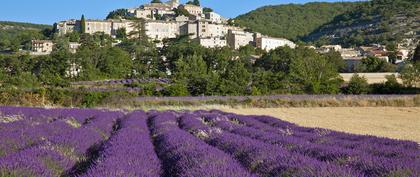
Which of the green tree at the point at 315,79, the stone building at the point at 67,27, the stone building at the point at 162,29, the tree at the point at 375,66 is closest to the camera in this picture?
the green tree at the point at 315,79

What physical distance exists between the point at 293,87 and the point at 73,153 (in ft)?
135

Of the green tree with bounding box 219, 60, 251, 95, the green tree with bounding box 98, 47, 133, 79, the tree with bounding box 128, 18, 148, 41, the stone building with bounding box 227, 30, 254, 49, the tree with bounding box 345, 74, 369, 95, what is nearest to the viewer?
the green tree with bounding box 219, 60, 251, 95

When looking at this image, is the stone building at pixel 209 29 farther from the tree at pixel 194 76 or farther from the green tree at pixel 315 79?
the green tree at pixel 315 79

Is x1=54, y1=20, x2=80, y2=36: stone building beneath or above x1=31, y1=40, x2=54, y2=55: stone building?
above

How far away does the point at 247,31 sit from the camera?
18138cm

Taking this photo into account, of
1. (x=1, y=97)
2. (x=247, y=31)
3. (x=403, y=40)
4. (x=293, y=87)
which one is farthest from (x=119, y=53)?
(x=403, y=40)

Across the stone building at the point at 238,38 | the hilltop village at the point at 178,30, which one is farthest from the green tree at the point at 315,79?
the hilltop village at the point at 178,30

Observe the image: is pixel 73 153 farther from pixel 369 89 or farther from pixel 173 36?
pixel 173 36

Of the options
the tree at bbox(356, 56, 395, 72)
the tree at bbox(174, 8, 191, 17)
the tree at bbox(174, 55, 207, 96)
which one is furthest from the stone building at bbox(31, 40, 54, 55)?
the tree at bbox(356, 56, 395, 72)

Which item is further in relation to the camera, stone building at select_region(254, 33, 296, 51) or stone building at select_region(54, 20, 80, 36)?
stone building at select_region(54, 20, 80, 36)

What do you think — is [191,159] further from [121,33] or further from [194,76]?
[121,33]

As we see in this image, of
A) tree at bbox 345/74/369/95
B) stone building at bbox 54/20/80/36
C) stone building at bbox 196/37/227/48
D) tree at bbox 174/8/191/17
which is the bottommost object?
tree at bbox 345/74/369/95

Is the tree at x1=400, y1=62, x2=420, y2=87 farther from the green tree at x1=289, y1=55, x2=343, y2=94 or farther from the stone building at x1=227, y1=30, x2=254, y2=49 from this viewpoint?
the stone building at x1=227, y1=30, x2=254, y2=49

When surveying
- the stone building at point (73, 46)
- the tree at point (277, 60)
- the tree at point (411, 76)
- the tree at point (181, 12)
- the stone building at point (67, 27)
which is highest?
the tree at point (181, 12)
